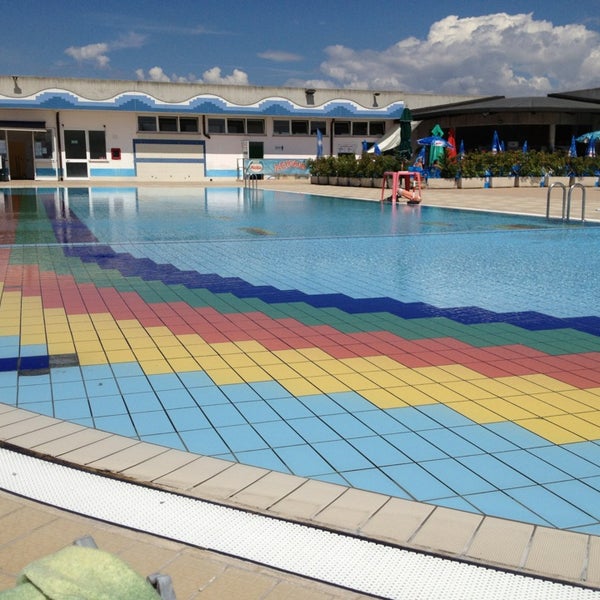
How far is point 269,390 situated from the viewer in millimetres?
4461

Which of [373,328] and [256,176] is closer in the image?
[373,328]

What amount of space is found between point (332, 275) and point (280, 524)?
20.5ft

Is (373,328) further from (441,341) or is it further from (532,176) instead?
(532,176)

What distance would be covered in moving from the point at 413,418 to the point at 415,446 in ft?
1.30

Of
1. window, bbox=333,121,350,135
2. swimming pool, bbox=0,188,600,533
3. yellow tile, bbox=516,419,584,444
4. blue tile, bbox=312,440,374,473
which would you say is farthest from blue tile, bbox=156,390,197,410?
window, bbox=333,121,350,135

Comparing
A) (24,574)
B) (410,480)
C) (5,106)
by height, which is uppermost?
(5,106)

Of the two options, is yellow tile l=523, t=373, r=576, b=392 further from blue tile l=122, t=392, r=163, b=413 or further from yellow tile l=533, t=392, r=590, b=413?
blue tile l=122, t=392, r=163, b=413

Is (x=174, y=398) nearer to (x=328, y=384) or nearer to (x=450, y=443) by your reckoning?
(x=328, y=384)

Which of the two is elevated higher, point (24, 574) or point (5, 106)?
point (5, 106)

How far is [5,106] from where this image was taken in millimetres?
34531

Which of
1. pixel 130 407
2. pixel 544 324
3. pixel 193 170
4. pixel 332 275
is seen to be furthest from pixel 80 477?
pixel 193 170

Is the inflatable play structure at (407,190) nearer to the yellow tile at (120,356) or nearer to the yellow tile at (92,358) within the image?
the yellow tile at (120,356)

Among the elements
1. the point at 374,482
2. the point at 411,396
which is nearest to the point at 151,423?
the point at 374,482

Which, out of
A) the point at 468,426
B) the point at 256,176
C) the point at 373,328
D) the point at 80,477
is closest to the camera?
the point at 80,477
